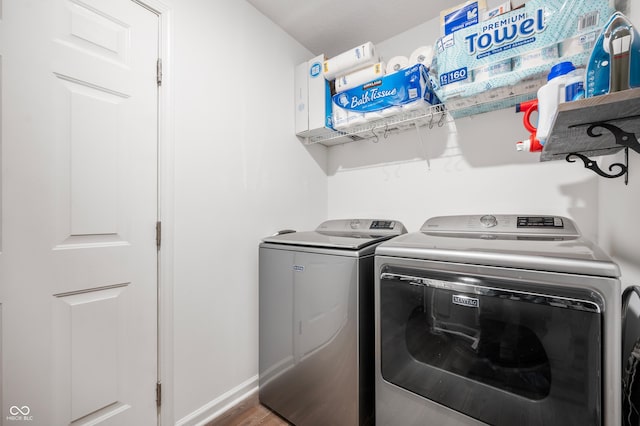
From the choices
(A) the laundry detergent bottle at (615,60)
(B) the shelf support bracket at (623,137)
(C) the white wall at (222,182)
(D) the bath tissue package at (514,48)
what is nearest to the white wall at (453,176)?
(D) the bath tissue package at (514,48)

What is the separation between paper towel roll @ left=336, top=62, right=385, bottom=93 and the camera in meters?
1.70

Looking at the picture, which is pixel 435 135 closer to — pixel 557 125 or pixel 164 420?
pixel 557 125

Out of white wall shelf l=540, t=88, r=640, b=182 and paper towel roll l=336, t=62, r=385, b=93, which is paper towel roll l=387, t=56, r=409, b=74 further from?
white wall shelf l=540, t=88, r=640, b=182

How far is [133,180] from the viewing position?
1245 mm

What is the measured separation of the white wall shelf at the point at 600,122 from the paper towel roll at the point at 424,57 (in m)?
0.88

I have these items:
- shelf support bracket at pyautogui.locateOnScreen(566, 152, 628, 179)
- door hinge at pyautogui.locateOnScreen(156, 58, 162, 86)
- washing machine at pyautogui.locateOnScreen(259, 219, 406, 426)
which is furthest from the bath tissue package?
door hinge at pyautogui.locateOnScreen(156, 58, 162, 86)

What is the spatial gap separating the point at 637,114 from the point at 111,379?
2085 mm

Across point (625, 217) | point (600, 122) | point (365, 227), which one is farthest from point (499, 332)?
point (365, 227)

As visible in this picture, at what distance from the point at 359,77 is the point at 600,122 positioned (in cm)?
132

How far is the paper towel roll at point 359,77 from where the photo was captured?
1.70 meters

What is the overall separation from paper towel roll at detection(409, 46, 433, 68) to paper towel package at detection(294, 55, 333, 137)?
0.62m

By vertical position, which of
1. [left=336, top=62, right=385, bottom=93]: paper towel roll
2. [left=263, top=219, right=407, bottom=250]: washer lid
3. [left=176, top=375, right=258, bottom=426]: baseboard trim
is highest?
[left=336, top=62, right=385, bottom=93]: paper towel roll

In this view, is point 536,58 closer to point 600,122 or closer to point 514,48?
point 514,48

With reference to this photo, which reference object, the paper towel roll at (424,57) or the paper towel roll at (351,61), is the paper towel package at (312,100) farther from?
the paper towel roll at (424,57)
